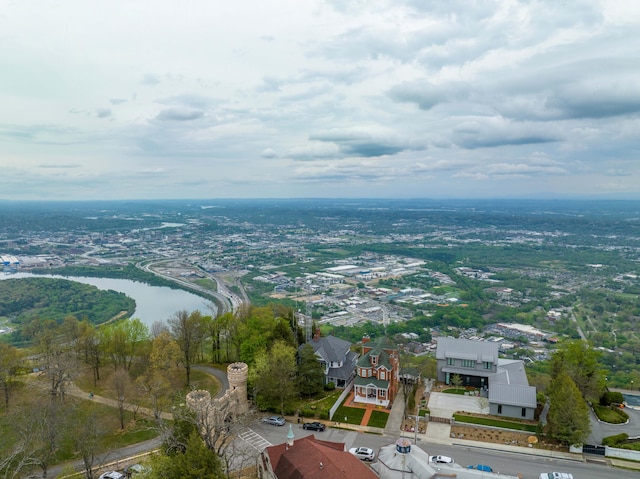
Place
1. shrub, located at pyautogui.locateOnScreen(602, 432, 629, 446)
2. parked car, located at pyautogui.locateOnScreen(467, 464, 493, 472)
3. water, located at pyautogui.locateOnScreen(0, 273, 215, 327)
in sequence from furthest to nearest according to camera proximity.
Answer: water, located at pyautogui.locateOnScreen(0, 273, 215, 327)
shrub, located at pyautogui.locateOnScreen(602, 432, 629, 446)
parked car, located at pyautogui.locateOnScreen(467, 464, 493, 472)

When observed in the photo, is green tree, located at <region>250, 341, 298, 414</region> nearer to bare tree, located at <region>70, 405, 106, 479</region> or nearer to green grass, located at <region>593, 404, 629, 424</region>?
bare tree, located at <region>70, 405, 106, 479</region>

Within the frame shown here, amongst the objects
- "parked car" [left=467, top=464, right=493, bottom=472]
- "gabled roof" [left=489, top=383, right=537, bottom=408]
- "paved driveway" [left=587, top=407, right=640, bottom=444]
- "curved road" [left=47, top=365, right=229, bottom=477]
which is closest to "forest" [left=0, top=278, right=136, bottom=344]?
"curved road" [left=47, top=365, right=229, bottom=477]

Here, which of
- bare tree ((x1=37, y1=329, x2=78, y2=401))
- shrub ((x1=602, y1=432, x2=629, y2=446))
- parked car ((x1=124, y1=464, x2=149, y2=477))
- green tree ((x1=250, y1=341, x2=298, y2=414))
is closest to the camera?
parked car ((x1=124, y1=464, x2=149, y2=477))

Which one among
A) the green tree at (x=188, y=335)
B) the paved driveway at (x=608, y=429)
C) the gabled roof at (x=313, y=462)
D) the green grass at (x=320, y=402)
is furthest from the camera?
the green tree at (x=188, y=335)

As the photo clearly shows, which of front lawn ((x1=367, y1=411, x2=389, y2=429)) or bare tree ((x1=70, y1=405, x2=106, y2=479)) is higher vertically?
bare tree ((x1=70, y1=405, x2=106, y2=479))

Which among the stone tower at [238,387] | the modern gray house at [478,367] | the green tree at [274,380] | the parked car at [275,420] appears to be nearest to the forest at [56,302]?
the stone tower at [238,387]

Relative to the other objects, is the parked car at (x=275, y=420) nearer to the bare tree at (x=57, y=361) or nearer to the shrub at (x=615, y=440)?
the bare tree at (x=57, y=361)
